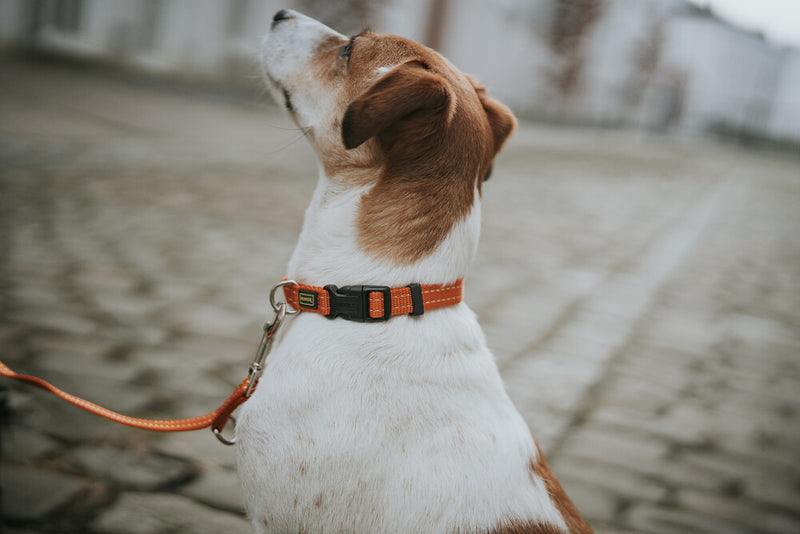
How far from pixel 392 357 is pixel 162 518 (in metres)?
1.21

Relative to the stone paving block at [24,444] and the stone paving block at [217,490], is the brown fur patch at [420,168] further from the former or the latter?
the stone paving block at [24,444]

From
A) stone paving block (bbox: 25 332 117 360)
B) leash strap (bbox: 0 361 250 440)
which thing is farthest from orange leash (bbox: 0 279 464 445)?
stone paving block (bbox: 25 332 117 360)

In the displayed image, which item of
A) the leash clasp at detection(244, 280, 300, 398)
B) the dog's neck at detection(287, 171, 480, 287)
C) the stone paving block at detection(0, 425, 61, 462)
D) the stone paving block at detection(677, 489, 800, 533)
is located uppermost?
the dog's neck at detection(287, 171, 480, 287)

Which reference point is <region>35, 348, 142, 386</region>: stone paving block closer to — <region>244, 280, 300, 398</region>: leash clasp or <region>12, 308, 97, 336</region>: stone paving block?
<region>12, 308, 97, 336</region>: stone paving block

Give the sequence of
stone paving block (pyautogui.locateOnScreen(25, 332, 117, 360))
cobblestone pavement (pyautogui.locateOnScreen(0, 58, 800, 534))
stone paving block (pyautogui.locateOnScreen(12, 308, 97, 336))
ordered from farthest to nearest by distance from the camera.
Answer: stone paving block (pyautogui.locateOnScreen(12, 308, 97, 336))
stone paving block (pyautogui.locateOnScreen(25, 332, 117, 360))
cobblestone pavement (pyautogui.locateOnScreen(0, 58, 800, 534))

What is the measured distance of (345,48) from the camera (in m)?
2.16

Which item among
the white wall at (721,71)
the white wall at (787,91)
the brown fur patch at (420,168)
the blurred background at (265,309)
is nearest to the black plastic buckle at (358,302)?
the brown fur patch at (420,168)

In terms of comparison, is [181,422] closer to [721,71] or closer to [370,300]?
[370,300]

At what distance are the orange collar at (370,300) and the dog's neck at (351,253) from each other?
36mm

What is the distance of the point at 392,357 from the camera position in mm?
1743

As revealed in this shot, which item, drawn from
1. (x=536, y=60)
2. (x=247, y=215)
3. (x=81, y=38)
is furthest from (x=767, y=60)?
(x=247, y=215)

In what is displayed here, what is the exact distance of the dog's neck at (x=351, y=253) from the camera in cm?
183

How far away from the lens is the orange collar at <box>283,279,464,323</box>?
1776 mm

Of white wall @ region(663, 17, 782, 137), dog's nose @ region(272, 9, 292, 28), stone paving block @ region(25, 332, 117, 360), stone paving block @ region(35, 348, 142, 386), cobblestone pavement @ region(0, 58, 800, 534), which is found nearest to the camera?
dog's nose @ region(272, 9, 292, 28)
